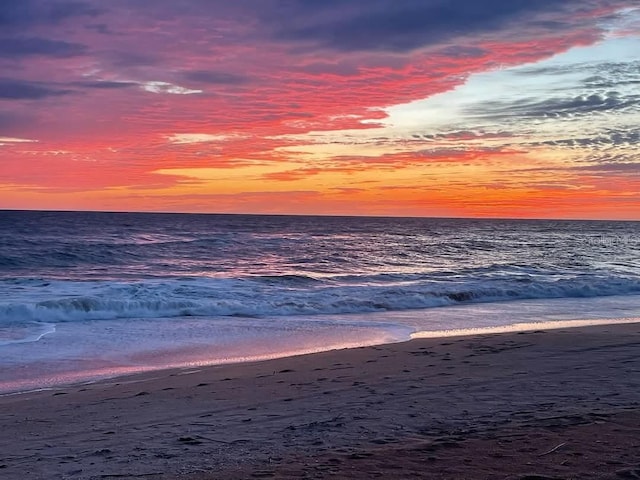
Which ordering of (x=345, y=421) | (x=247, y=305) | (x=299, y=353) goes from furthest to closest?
(x=247, y=305)
(x=299, y=353)
(x=345, y=421)

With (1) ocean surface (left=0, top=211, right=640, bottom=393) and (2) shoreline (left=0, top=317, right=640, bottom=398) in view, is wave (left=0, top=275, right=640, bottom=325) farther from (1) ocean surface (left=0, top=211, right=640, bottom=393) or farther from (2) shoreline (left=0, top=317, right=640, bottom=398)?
(2) shoreline (left=0, top=317, right=640, bottom=398)

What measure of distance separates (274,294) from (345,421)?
1442cm

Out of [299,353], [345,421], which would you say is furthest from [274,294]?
[345,421]

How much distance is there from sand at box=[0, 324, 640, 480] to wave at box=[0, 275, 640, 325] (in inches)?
310

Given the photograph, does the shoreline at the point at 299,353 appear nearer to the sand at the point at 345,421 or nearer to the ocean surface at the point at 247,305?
the ocean surface at the point at 247,305

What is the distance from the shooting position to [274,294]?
20.7 m

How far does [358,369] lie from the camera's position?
947 cm

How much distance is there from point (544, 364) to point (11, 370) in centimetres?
785

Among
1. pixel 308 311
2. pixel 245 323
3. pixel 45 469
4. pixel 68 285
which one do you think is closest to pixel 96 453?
pixel 45 469

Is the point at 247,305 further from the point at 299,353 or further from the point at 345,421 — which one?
the point at 345,421

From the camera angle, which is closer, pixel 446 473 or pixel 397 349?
pixel 446 473

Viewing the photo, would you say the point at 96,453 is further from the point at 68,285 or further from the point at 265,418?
the point at 68,285

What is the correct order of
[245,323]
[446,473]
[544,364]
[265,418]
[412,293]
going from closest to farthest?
[446,473] < [265,418] < [544,364] < [245,323] < [412,293]

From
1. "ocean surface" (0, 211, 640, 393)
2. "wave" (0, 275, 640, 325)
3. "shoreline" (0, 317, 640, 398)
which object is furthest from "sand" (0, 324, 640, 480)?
"wave" (0, 275, 640, 325)
